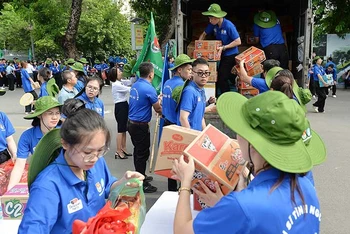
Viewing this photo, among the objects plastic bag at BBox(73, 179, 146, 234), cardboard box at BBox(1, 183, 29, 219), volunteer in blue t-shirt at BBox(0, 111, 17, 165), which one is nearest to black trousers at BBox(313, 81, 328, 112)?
volunteer in blue t-shirt at BBox(0, 111, 17, 165)

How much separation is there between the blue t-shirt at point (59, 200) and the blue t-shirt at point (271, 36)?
5905mm

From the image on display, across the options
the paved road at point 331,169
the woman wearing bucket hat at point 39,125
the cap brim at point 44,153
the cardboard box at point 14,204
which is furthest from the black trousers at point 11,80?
the cap brim at point 44,153

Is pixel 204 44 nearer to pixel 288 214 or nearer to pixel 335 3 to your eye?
pixel 288 214

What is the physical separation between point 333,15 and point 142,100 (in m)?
19.0

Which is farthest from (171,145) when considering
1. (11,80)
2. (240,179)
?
(11,80)

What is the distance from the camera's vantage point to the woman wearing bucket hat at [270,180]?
1.62 m

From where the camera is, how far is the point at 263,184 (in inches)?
67.2

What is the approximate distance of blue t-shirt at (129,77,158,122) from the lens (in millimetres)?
5957

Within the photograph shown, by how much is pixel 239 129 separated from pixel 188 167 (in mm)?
552

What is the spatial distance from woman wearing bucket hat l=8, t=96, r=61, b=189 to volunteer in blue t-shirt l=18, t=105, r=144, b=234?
1.52 m

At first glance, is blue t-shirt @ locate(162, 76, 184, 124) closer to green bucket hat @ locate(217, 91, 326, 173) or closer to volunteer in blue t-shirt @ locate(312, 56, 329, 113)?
green bucket hat @ locate(217, 91, 326, 173)

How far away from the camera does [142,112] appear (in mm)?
5980

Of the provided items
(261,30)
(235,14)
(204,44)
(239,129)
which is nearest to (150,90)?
(204,44)

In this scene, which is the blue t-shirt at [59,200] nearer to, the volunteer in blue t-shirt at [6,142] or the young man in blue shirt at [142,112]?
the volunteer in blue t-shirt at [6,142]
